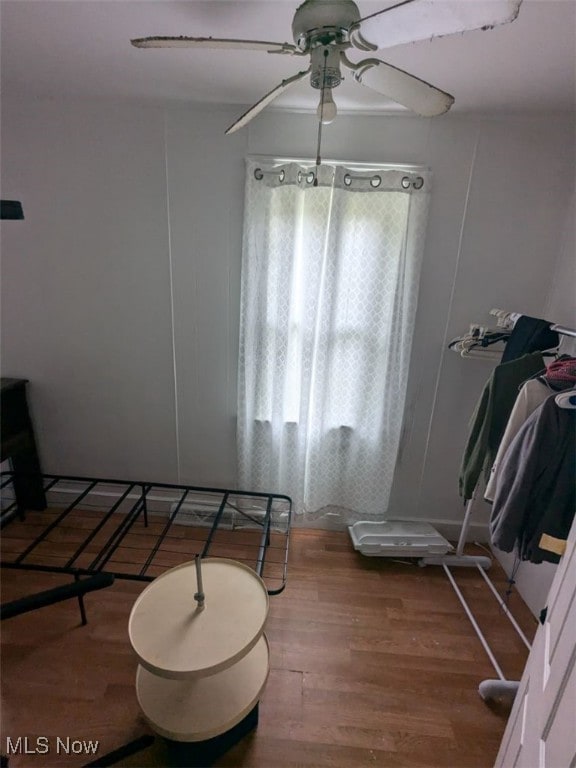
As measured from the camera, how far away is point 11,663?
161cm

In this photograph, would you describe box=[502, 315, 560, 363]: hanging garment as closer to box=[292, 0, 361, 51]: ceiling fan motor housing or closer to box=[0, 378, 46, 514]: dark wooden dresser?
box=[292, 0, 361, 51]: ceiling fan motor housing

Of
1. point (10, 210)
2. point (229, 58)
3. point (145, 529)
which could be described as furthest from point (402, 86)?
point (145, 529)

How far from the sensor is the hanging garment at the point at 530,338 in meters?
1.51

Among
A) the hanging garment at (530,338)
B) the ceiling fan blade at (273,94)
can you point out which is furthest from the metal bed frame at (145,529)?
the ceiling fan blade at (273,94)

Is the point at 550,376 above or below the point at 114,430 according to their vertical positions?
above

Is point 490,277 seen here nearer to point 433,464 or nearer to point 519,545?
point 433,464

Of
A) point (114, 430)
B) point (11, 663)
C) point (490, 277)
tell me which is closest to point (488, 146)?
point (490, 277)

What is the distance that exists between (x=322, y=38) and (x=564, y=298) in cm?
175

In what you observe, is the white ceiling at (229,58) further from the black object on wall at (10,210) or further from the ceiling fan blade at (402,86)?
the black object on wall at (10,210)

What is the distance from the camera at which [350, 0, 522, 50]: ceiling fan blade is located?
0.68 meters

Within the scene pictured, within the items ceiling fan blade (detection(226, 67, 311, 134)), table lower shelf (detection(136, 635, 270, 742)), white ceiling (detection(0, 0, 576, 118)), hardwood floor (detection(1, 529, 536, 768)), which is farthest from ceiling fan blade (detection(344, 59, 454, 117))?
hardwood floor (detection(1, 529, 536, 768))
